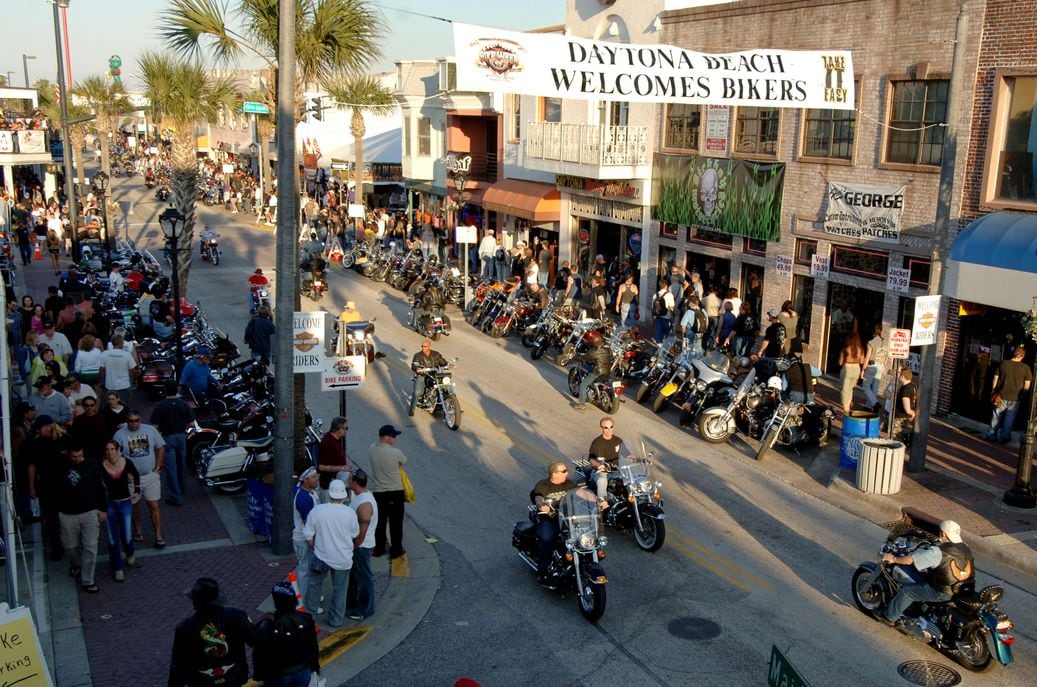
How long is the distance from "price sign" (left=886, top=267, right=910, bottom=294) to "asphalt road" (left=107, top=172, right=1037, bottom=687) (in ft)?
16.8

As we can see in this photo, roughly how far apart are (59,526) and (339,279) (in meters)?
23.8

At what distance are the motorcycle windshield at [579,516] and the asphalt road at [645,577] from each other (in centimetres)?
84

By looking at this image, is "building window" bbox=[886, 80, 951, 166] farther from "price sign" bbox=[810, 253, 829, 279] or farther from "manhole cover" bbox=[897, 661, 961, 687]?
"manhole cover" bbox=[897, 661, 961, 687]

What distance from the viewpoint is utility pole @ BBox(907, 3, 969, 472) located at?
14.3 meters

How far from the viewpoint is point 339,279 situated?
34094 millimetres

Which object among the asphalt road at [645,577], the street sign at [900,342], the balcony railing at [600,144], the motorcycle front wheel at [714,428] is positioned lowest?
the asphalt road at [645,577]

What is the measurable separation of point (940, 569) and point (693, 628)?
2454 millimetres

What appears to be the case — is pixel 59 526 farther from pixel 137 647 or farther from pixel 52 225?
pixel 52 225

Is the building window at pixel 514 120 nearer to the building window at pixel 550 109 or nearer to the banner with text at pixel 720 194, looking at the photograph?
the building window at pixel 550 109

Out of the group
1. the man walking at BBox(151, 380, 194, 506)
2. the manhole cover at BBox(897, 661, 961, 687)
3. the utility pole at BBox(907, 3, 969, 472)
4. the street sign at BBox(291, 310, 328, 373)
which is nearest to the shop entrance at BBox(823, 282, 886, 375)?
the utility pole at BBox(907, 3, 969, 472)

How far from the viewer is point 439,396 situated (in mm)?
17547

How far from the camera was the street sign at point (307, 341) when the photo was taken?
39.1 feet

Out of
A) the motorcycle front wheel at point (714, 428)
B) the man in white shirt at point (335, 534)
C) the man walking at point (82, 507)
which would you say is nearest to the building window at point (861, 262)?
the motorcycle front wheel at point (714, 428)

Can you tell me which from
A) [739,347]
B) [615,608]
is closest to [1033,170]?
[739,347]
